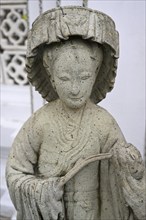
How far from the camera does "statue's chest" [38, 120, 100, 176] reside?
2.88 feet

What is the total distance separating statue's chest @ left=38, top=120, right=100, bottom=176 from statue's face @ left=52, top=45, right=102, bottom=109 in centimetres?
9

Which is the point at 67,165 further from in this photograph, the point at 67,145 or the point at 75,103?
the point at 75,103

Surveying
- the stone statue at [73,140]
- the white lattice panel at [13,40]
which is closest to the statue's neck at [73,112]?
the stone statue at [73,140]

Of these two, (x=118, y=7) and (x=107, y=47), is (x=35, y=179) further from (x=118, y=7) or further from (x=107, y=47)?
(x=118, y=7)

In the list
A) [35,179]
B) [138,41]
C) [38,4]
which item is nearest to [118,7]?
[138,41]

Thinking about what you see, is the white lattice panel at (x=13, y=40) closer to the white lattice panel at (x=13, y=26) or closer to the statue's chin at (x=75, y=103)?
the white lattice panel at (x=13, y=26)

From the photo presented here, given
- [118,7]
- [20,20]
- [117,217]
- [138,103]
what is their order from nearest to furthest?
[117,217]
[118,7]
[138,103]
[20,20]

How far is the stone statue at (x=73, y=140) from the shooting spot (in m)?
0.78

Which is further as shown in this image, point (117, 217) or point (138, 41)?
point (138, 41)

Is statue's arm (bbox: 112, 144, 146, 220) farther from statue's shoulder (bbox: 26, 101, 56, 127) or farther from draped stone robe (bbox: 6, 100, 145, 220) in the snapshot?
statue's shoulder (bbox: 26, 101, 56, 127)

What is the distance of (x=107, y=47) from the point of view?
0.82 meters

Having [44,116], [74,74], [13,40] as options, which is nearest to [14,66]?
[13,40]

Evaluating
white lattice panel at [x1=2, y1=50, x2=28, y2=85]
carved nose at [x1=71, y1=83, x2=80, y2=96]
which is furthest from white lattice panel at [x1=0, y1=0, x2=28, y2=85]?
Answer: carved nose at [x1=71, y1=83, x2=80, y2=96]

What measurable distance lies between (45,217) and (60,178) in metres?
0.11
